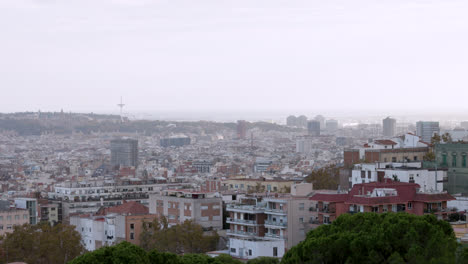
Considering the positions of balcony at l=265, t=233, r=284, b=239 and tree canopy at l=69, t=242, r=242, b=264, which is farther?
balcony at l=265, t=233, r=284, b=239

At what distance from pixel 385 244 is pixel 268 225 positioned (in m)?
13.1

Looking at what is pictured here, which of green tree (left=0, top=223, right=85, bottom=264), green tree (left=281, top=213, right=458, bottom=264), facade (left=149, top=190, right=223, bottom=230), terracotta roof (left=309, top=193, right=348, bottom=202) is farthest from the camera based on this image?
facade (left=149, top=190, right=223, bottom=230)

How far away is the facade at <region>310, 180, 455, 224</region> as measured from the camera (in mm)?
33609

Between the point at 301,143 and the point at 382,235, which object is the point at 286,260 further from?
the point at 301,143

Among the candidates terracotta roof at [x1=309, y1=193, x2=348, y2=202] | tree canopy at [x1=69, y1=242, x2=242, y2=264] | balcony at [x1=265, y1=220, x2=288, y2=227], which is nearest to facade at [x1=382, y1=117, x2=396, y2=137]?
balcony at [x1=265, y1=220, x2=288, y2=227]

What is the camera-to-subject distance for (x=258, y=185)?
5322 centimetres

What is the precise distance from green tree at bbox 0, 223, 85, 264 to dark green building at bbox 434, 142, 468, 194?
15621 millimetres

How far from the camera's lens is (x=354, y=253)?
2334 centimetres

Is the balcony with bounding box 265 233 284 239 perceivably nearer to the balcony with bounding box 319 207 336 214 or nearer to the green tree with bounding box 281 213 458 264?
the balcony with bounding box 319 207 336 214

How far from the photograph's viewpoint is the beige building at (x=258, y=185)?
52834mm

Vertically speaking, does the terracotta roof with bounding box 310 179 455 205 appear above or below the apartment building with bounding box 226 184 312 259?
above

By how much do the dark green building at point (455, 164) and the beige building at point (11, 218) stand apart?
758 inches

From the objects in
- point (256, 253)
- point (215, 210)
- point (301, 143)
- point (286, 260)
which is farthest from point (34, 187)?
point (301, 143)

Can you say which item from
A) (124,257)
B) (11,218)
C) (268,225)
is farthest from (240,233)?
(11,218)
